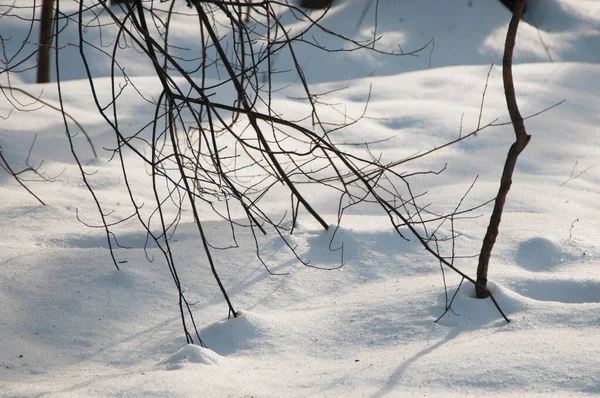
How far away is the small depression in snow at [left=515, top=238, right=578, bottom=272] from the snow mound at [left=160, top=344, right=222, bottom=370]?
1.64 meters

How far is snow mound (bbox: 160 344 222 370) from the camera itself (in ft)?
7.05

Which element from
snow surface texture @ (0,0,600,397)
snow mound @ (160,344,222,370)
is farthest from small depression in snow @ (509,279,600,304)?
snow mound @ (160,344,222,370)

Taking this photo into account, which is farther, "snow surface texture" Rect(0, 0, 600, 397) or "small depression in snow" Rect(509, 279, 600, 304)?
"small depression in snow" Rect(509, 279, 600, 304)

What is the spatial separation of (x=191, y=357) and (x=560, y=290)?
1594mm

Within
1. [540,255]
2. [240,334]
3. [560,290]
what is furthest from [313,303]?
[540,255]

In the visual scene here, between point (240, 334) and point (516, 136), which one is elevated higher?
point (516, 136)

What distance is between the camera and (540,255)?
10.2 feet

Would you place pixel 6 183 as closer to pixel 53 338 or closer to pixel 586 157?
pixel 53 338

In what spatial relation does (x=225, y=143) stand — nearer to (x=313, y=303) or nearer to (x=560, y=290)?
(x=313, y=303)

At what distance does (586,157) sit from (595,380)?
3515 millimetres

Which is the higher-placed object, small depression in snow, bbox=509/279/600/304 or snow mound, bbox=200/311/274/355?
small depression in snow, bbox=509/279/600/304

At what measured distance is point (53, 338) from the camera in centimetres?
244

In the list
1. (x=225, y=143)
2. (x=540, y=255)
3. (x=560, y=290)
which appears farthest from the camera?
(x=225, y=143)

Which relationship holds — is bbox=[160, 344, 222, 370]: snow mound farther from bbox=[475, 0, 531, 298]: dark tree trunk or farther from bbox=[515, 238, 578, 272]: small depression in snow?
bbox=[515, 238, 578, 272]: small depression in snow
